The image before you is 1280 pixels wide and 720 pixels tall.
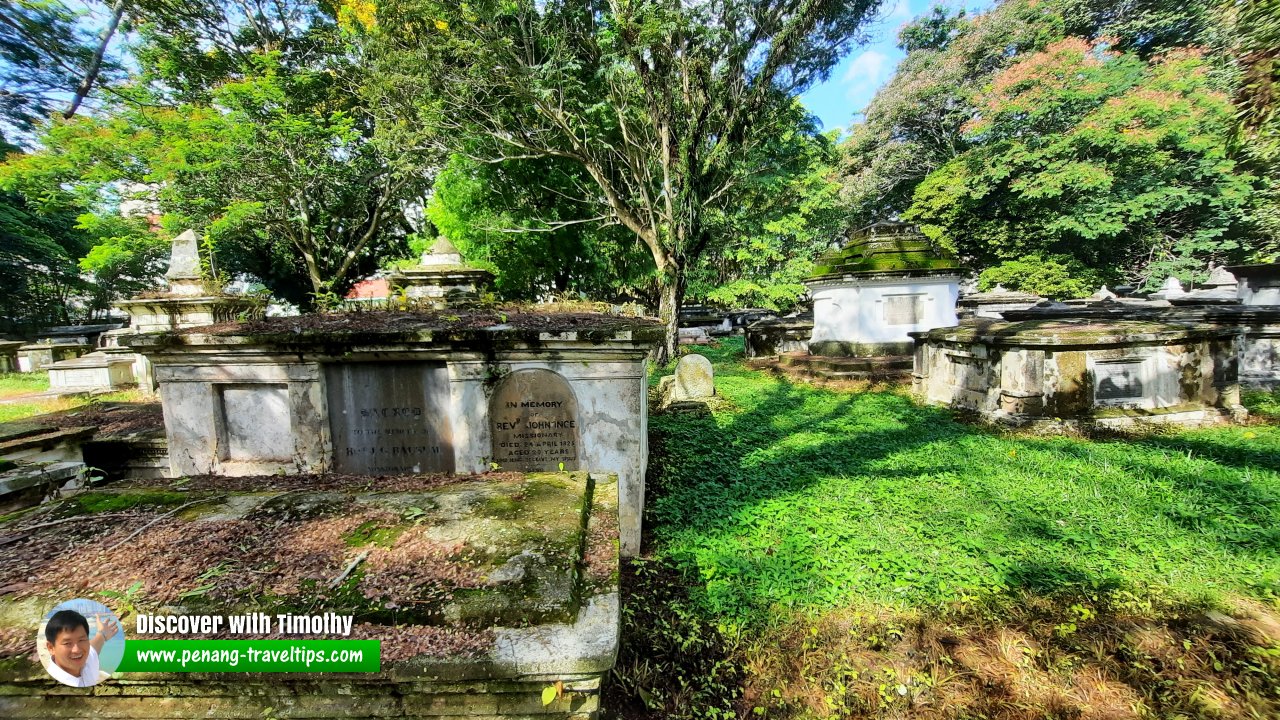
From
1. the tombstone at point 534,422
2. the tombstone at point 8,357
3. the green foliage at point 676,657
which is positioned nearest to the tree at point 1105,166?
the tombstone at point 534,422

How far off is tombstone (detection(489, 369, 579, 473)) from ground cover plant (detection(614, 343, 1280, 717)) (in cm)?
110

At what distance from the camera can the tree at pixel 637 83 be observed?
9.77 meters

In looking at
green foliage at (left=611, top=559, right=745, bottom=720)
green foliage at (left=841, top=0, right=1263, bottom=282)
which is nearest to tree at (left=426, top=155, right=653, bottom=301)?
green foliage at (left=611, top=559, right=745, bottom=720)

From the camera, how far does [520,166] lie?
565 inches

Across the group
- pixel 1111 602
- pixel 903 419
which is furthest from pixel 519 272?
pixel 1111 602

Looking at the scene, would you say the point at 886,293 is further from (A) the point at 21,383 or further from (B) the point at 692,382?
(A) the point at 21,383

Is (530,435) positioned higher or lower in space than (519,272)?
lower

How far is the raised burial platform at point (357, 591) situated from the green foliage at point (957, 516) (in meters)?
1.93

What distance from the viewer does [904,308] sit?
1058cm

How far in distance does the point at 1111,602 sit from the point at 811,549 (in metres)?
1.68

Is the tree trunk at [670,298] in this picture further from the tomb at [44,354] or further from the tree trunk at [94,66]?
the tomb at [44,354]

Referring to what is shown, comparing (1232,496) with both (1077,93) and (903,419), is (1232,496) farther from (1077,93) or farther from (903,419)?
(1077,93)

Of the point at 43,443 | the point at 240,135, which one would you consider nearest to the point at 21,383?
the point at 240,135

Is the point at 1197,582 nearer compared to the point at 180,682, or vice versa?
the point at 180,682
